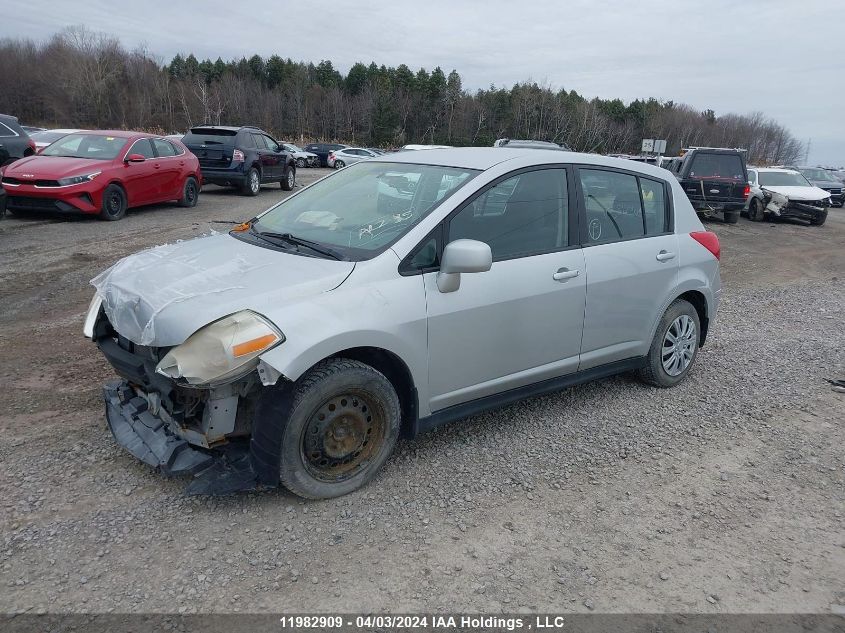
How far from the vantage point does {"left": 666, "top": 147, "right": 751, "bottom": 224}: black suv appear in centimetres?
1673

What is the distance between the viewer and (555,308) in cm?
403

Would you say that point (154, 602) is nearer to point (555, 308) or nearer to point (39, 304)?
point (555, 308)

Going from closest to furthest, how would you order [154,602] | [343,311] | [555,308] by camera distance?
[154,602], [343,311], [555,308]

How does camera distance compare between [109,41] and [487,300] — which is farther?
[109,41]

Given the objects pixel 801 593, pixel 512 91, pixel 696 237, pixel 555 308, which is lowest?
pixel 801 593

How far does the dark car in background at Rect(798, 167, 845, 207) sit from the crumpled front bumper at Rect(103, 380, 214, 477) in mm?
28999

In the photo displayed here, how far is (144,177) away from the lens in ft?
38.3

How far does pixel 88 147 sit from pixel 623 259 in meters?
10.2

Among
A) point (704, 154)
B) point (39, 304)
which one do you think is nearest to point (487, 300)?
point (39, 304)

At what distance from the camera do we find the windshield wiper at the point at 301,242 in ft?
11.5

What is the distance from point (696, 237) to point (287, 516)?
385 centimetres

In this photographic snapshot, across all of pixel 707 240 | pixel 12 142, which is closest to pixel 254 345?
pixel 707 240

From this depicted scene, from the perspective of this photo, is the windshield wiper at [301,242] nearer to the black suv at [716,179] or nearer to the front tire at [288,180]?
the front tire at [288,180]

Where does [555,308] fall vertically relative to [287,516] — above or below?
above
